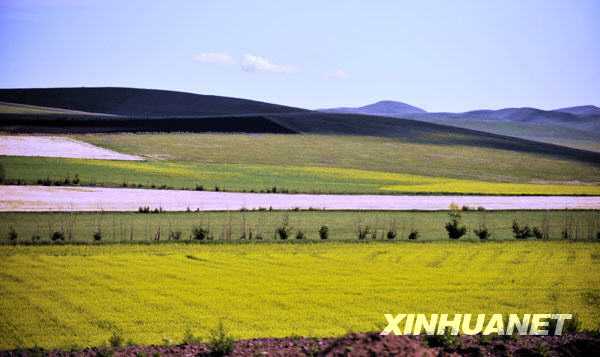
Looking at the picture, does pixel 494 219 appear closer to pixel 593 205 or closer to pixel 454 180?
pixel 593 205

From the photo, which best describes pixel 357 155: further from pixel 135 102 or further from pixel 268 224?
pixel 135 102

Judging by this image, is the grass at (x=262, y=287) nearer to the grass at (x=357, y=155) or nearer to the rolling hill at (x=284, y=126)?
the grass at (x=357, y=155)

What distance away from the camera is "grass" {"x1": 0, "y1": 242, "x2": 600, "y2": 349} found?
16.5 meters

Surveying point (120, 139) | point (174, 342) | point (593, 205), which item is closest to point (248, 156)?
point (120, 139)

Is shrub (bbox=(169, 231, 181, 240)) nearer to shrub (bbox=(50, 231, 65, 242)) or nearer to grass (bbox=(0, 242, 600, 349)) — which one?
grass (bbox=(0, 242, 600, 349))

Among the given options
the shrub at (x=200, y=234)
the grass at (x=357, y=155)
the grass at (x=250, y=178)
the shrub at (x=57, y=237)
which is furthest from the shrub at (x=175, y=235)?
the grass at (x=357, y=155)

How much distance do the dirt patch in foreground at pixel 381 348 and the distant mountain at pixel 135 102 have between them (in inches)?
5291

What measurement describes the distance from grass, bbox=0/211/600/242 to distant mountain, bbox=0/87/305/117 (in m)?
110

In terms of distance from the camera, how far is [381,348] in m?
11.6

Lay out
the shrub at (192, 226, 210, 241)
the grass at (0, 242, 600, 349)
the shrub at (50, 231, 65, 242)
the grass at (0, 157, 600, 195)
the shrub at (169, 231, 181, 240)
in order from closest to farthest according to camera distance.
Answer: the grass at (0, 242, 600, 349)
the shrub at (50, 231, 65, 242)
the shrub at (169, 231, 181, 240)
the shrub at (192, 226, 210, 241)
the grass at (0, 157, 600, 195)

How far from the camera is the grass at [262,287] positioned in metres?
16.5

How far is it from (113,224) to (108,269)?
36.5ft

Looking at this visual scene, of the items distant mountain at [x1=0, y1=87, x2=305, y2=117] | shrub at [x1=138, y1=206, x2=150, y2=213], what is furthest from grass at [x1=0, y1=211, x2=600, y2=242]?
distant mountain at [x1=0, y1=87, x2=305, y2=117]

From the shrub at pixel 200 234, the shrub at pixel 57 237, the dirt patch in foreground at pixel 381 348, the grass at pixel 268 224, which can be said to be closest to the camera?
the dirt patch in foreground at pixel 381 348
